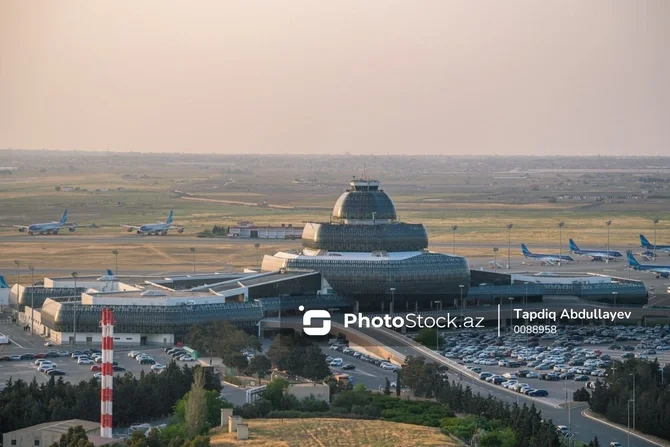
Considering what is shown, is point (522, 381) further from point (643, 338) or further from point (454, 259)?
point (454, 259)

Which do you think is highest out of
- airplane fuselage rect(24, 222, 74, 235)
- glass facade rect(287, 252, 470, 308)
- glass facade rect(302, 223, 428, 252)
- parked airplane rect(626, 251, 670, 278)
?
glass facade rect(302, 223, 428, 252)

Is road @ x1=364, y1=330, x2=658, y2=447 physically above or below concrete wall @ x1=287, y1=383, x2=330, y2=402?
below

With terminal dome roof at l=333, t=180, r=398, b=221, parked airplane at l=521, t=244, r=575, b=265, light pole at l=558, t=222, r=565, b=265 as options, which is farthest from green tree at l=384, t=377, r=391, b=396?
light pole at l=558, t=222, r=565, b=265

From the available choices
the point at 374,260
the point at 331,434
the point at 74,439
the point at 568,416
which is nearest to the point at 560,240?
the point at 374,260

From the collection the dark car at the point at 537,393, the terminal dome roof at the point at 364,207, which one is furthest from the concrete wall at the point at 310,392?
the terminal dome roof at the point at 364,207

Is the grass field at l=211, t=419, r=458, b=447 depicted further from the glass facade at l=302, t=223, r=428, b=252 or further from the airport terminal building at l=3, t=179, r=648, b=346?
the glass facade at l=302, t=223, r=428, b=252

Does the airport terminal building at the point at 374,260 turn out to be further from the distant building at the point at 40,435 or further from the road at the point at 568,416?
the distant building at the point at 40,435
